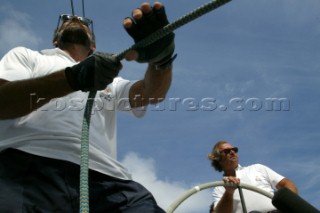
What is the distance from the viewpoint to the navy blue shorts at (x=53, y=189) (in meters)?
1.79

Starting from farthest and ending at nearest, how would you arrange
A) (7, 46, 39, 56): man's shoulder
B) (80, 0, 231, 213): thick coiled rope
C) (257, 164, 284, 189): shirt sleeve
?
(257, 164, 284, 189): shirt sleeve → (7, 46, 39, 56): man's shoulder → (80, 0, 231, 213): thick coiled rope

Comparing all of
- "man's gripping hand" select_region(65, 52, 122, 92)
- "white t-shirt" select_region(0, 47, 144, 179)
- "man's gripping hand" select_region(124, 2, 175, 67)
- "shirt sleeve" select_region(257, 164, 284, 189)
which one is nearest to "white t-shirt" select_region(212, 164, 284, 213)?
"shirt sleeve" select_region(257, 164, 284, 189)

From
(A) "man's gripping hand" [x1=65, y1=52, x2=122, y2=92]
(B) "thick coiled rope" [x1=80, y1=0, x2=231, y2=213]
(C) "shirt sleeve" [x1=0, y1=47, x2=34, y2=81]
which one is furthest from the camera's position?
(C) "shirt sleeve" [x1=0, y1=47, x2=34, y2=81]

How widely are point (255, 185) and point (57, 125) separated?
8.79 ft

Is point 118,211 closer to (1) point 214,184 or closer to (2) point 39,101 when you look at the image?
(2) point 39,101

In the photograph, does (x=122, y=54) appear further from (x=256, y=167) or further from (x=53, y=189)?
(x=256, y=167)

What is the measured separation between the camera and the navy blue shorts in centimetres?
179

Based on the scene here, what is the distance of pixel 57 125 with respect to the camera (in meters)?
2.03

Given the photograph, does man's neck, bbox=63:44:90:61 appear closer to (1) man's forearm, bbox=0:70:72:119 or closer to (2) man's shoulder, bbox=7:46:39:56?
(2) man's shoulder, bbox=7:46:39:56

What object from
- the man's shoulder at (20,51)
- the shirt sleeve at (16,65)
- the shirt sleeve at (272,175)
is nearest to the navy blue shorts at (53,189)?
the shirt sleeve at (16,65)

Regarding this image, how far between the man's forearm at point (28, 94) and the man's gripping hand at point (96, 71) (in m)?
0.09

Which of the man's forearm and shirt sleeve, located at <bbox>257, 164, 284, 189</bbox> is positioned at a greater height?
the man's forearm

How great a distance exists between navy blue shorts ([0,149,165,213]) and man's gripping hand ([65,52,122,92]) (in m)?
0.39

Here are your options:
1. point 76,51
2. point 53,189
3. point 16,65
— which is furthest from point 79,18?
point 53,189
